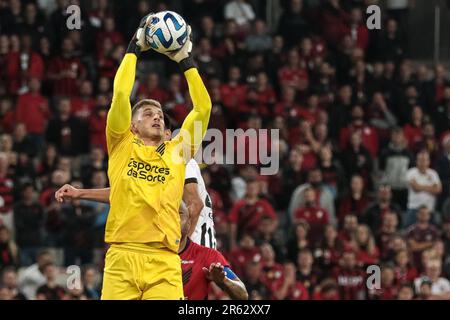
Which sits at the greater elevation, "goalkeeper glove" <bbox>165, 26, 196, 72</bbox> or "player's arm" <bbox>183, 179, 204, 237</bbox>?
"goalkeeper glove" <bbox>165, 26, 196, 72</bbox>

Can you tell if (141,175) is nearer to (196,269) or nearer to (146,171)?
(146,171)

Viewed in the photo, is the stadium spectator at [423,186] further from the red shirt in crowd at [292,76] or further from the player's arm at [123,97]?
the player's arm at [123,97]

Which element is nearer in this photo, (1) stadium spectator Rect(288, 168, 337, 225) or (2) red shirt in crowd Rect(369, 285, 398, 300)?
(2) red shirt in crowd Rect(369, 285, 398, 300)

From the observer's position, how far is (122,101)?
962cm

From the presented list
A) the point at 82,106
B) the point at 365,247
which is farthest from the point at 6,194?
the point at 365,247

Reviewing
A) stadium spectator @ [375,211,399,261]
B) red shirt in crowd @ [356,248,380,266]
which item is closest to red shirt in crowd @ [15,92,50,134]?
red shirt in crowd @ [356,248,380,266]

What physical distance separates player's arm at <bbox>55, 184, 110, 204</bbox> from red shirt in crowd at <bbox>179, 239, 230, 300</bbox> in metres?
0.92

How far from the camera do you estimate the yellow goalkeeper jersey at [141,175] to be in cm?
969

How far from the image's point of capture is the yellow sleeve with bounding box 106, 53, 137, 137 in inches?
380

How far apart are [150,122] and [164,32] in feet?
2.18

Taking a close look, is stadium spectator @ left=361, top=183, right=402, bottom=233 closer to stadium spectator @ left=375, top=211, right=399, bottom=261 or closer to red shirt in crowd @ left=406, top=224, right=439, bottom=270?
stadium spectator @ left=375, top=211, right=399, bottom=261

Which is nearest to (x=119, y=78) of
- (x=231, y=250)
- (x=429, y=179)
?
(x=231, y=250)
